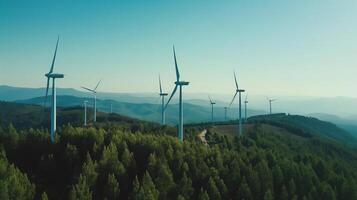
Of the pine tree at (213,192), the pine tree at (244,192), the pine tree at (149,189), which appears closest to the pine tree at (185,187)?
the pine tree at (213,192)

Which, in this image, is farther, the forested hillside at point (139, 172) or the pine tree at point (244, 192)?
the pine tree at point (244, 192)

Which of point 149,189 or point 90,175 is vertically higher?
point 90,175

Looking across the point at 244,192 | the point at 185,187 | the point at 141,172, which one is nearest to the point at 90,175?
the point at 141,172

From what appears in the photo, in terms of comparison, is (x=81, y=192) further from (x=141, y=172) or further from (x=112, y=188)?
(x=141, y=172)

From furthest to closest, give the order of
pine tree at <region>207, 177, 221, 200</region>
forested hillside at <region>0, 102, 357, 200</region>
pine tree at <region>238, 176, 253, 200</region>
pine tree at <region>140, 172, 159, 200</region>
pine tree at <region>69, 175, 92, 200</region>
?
pine tree at <region>238, 176, 253, 200</region>
pine tree at <region>207, 177, 221, 200</region>
forested hillside at <region>0, 102, 357, 200</region>
pine tree at <region>140, 172, 159, 200</region>
pine tree at <region>69, 175, 92, 200</region>

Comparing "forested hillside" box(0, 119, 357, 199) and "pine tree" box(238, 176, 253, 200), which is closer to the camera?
"forested hillside" box(0, 119, 357, 199)

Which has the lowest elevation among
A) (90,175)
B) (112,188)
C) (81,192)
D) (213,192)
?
(213,192)

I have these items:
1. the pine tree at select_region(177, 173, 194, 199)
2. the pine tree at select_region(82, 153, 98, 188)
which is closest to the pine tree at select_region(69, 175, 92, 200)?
the pine tree at select_region(82, 153, 98, 188)

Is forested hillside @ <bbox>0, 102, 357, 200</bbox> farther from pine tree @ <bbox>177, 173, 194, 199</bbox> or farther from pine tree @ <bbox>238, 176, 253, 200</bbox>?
pine tree @ <bbox>238, 176, 253, 200</bbox>

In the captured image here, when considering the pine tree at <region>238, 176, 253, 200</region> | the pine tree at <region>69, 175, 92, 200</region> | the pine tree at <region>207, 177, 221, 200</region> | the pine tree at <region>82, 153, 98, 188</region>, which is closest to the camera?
the pine tree at <region>69, 175, 92, 200</region>

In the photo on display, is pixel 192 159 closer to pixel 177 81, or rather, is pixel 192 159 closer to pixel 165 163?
pixel 165 163

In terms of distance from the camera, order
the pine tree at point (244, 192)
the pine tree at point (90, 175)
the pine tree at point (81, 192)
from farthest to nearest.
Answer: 1. the pine tree at point (244, 192)
2. the pine tree at point (90, 175)
3. the pine tree at point (81, 192)

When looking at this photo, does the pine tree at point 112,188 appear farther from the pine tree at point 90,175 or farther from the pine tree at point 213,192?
the pine tree at point 213,192
